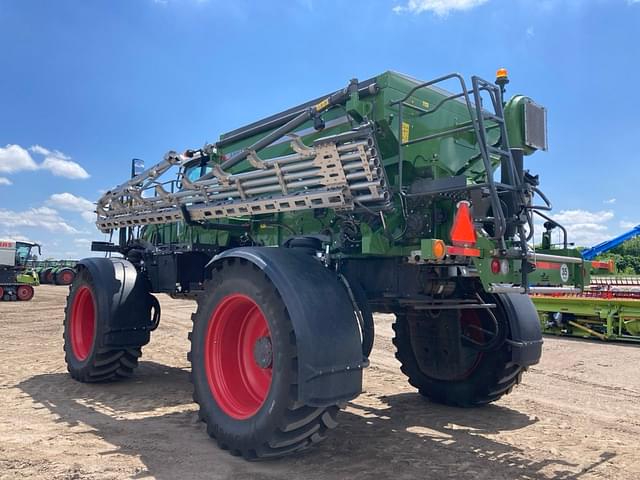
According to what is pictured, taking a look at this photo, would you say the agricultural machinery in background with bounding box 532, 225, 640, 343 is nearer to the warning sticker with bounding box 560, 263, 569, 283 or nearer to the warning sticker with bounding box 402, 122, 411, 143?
the warning sticker with bounding box 560, 263, 569, 283

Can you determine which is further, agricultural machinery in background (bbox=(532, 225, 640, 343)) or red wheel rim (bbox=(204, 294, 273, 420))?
agricultural machinery in background (bbox=(532, 225, 640, 343))

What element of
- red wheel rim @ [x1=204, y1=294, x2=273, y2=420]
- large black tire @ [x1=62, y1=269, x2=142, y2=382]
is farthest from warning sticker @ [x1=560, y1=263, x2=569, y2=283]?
large black tire @ [x1=62, y1=269, x2=142, y2=382]

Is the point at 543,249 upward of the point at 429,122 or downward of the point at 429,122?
downward

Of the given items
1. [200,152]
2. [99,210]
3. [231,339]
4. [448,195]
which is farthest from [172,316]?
[448,195]

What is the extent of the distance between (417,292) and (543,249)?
132 cm

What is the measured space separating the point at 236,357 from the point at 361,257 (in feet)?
4.60

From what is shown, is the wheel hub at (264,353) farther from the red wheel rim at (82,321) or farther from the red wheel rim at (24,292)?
the red wheel rim at (24,292)

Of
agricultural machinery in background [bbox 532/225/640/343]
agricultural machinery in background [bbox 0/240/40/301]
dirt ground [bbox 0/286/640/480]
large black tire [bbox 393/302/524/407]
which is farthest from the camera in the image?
agricultural machinery in background [bbox 0/240/40/301]

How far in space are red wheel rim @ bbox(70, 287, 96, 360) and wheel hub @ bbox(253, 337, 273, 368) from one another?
3863 mm

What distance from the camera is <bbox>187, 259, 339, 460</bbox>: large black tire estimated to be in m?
3.91

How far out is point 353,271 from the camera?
206 inches

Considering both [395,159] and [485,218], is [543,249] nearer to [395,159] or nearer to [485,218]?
[485,218]

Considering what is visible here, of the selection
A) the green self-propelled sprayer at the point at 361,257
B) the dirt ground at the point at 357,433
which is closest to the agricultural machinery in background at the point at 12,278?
the dirt ground at the point at 357,433

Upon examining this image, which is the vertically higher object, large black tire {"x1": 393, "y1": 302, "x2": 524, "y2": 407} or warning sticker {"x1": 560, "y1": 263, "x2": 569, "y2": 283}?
warning sticker {"x1": 560, "y1": 263, "x2": 569, "y2": 283}
